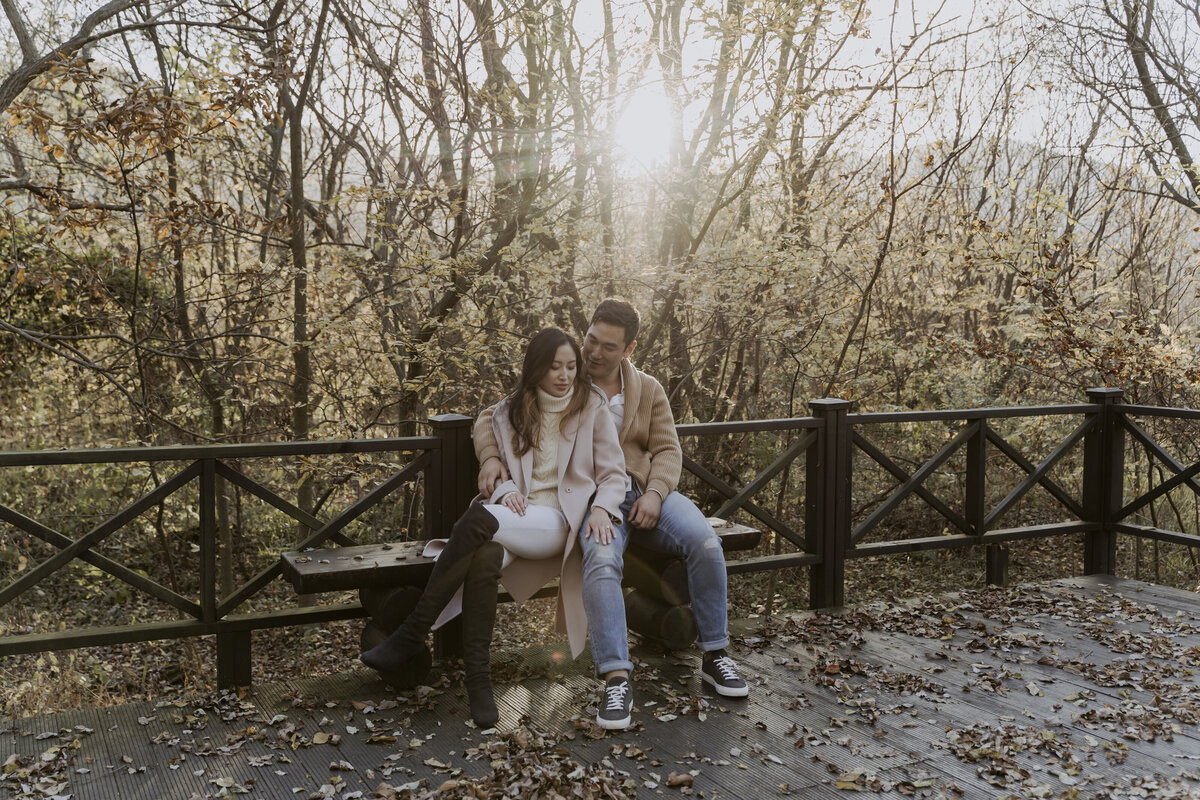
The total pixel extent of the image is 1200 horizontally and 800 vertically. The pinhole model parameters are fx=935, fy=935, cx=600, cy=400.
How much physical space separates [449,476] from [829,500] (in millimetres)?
2015

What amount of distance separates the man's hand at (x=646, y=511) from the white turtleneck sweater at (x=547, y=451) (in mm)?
322

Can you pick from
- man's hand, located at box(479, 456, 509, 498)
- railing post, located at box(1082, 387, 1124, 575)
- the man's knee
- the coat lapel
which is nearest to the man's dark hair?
the coat lapel

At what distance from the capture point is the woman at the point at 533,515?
3.38 m

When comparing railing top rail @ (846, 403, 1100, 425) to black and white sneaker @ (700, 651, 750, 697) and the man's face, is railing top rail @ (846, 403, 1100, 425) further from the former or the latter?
black and white sneaker @ (700, 651, 750, 697)

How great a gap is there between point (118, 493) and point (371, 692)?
5.66 m

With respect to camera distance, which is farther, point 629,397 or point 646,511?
point 629,397

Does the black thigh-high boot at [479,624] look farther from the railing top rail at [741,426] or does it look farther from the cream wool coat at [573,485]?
the railing top rail at [741,426]

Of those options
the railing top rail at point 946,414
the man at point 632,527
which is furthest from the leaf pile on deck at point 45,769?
the railing top rail at point 946,414

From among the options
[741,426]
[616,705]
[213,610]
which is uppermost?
[741,426]

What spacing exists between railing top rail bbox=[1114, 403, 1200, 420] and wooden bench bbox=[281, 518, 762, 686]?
277 centimetres

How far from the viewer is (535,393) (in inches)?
147

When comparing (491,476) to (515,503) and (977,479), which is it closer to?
(515,503)

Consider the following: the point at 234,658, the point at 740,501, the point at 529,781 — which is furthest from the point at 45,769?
the point at 740,501

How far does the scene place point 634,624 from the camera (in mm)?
4102
